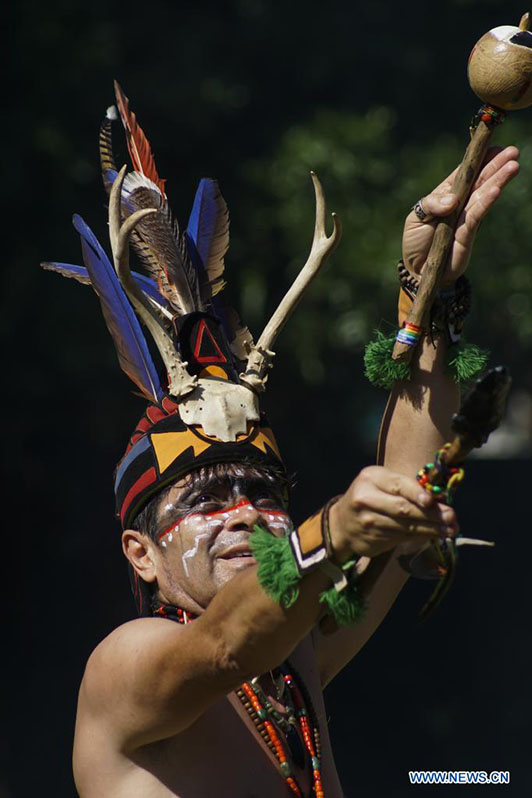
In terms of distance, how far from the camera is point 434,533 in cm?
196

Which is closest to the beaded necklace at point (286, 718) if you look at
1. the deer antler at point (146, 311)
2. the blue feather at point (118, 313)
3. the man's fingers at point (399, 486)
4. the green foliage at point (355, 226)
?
the deer antler at point (146, 311)

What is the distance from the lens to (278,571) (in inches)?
82.2

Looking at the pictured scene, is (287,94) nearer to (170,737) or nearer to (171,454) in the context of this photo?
(171,454)

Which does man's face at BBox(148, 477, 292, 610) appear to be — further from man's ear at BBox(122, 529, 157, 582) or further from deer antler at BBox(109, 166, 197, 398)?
deer antler at BBox(109, 166, 197, 398)

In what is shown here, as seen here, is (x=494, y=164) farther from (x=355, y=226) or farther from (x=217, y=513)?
(x=355, y=226)

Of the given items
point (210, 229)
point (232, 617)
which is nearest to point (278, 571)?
point (232, 617)

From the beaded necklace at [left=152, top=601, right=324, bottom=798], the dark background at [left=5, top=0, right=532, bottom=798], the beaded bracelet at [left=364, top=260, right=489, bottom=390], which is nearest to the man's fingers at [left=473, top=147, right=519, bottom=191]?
the beaded bracelet at [left=364, top=260, right=489, bottom=390]

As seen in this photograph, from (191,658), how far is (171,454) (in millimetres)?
684

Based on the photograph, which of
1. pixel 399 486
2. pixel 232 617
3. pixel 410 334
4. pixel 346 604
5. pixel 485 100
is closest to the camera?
pixel 399 486

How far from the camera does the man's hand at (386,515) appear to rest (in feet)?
6.35

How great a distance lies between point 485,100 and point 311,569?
97 cm

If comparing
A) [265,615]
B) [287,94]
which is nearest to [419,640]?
[287,94]

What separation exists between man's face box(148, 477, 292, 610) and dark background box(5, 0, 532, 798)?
12.0 ft

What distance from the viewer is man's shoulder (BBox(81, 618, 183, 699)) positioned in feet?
7.81
